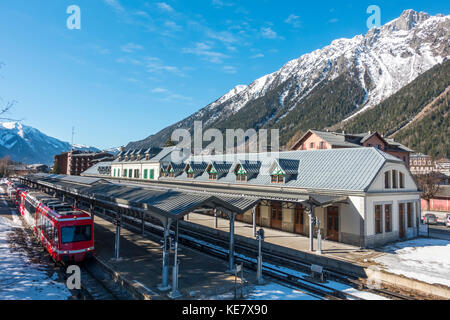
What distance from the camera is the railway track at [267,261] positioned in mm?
13055

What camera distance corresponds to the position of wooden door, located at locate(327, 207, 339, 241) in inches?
910

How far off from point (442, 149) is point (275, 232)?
111 meters

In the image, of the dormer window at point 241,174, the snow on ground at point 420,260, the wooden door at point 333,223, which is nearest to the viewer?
the snow on ground at point 420,260

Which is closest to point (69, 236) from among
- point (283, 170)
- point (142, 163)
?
point (283, 170)

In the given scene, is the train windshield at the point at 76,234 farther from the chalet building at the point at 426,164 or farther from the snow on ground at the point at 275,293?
the chalet building at the point at 426,164

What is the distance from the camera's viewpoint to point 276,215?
28234mm

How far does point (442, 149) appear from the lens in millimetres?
105812

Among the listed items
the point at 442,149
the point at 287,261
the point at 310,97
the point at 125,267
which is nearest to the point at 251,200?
the point at 287,261

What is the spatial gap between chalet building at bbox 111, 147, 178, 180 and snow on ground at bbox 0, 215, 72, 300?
32419 mm

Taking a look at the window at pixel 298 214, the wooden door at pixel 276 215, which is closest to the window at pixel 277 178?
the wooden door at pixel 276 215

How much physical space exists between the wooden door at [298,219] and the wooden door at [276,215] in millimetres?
1800

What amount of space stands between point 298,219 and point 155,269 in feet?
49.5

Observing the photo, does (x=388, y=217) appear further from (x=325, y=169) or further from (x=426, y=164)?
(x=426, y=164)
